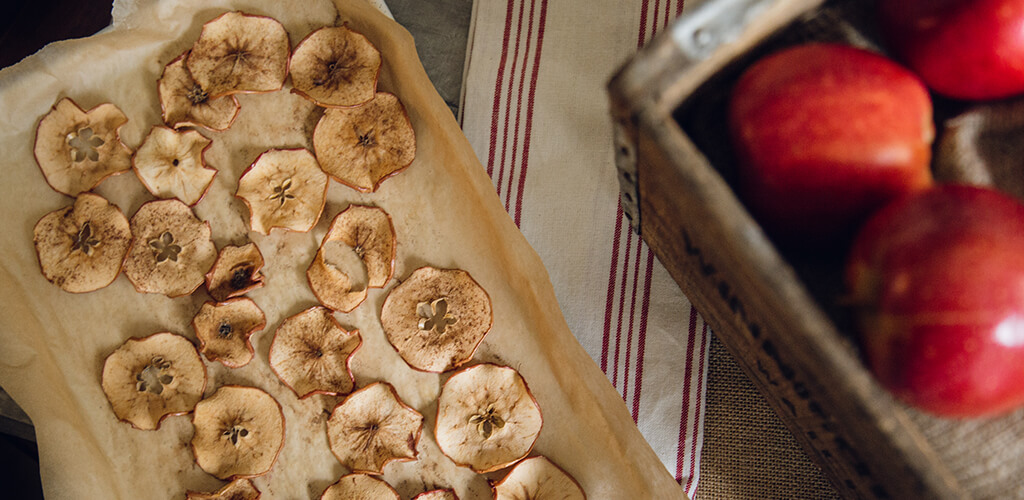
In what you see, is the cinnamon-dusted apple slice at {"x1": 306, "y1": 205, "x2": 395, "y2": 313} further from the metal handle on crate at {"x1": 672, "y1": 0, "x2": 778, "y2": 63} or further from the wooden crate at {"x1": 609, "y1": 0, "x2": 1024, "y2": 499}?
the metal handle on crate at {"x1": 672, "y1": 0, "x2": 778, "y2": 63}

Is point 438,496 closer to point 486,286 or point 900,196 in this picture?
point 486,286

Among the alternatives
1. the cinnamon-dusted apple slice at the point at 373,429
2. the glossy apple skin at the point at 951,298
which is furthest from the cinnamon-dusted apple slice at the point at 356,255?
the glossy apple skin at the point at 951,298

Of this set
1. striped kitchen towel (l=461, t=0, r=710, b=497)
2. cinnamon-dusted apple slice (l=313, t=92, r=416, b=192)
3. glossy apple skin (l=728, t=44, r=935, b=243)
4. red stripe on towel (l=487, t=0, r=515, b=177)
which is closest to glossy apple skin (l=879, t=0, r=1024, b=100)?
glossy apple skin (l=728, t=44, r=935, b=243)

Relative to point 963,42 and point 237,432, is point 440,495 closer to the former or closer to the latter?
point 237,432

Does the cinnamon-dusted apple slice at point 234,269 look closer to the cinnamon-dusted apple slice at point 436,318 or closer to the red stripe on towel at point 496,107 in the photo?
the cinnamon-dusted apple slice at point 436,318

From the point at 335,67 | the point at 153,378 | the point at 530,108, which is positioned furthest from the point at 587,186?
the point at 153,378

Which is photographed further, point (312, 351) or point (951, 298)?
point (312, 351)
